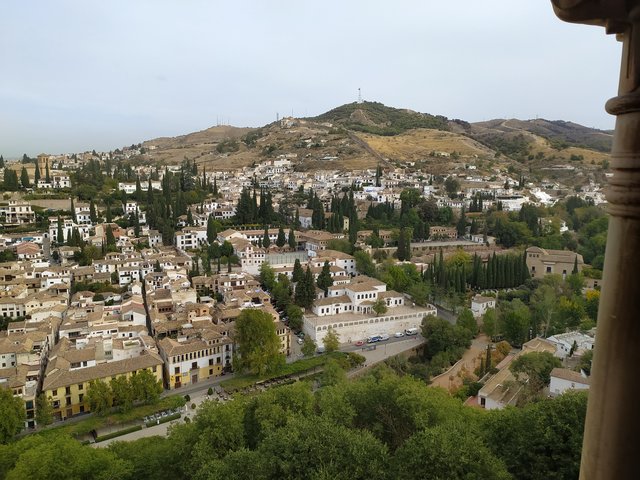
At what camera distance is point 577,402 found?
7.64m

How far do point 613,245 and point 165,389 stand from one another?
49.5 ft

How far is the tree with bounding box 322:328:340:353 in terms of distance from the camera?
54.4ft

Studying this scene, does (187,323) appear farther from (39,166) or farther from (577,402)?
(39,166)

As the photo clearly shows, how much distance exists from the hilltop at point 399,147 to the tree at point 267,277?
105ft

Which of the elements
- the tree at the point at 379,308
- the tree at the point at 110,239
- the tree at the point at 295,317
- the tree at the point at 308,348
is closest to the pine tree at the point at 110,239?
the tree at the point at 110,239

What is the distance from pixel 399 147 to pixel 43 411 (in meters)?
53.6

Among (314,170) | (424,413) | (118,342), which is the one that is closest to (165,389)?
(118,342)

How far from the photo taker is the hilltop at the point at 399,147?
176 feet

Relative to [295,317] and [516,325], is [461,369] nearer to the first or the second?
[516,325]

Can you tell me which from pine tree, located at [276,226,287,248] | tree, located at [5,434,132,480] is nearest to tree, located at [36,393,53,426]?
tree, located at [5,434,132,480]

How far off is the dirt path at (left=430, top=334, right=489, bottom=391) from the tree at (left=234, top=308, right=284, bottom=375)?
4920mm

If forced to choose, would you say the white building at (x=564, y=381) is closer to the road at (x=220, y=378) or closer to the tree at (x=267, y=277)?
the road at (x=220, y=378)

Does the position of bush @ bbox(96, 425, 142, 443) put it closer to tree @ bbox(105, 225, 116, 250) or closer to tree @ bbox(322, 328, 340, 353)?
tree @ bbox(322, 328, 340, 353)

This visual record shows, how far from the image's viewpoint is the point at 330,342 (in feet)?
54.3
